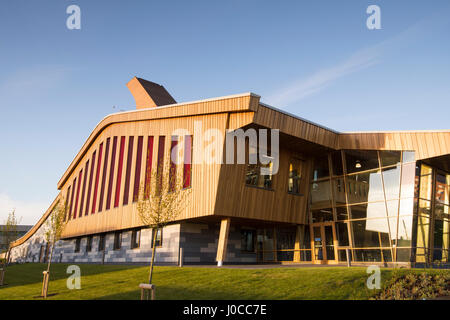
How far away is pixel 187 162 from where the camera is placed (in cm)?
2309

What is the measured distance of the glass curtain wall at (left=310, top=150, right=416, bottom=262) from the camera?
2059 cm

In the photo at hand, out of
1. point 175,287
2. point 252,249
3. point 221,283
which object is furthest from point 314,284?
point 252,249

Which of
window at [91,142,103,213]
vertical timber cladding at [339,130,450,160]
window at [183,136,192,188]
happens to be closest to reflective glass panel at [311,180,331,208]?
vertical timber cladding at [339,130,450,160]

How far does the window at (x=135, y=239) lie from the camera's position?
91.3 ft

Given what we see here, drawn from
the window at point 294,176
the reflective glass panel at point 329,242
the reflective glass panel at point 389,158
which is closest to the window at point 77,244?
the window at point 294,176

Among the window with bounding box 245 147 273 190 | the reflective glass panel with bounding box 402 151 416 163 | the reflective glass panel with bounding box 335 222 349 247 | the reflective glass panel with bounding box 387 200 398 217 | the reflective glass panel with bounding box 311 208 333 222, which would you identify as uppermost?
the reflective glass panel with bounding box 402 151 416 163

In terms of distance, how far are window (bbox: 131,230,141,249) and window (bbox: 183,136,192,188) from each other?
7.49 metres

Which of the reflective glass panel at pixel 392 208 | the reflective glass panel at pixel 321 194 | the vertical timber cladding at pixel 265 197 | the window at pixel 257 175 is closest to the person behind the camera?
the reflective glass panel at pixel 392 208

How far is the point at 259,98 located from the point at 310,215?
922cm

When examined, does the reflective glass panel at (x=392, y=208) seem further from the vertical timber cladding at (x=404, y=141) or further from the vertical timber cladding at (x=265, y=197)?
the vertical timber cladding at (x=265, y=197)

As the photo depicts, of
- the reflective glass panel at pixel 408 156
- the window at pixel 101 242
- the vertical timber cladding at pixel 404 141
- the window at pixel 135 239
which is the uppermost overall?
the vertical timber cladding at pixel 404 141

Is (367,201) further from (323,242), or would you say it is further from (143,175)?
(143,175)

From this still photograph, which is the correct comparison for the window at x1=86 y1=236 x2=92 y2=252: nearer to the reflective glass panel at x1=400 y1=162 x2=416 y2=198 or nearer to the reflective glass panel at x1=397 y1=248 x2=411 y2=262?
the reflective glass panel at x1=397 y1=248 x2=411 y2=262

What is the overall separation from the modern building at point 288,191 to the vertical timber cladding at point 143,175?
85 millimetres
